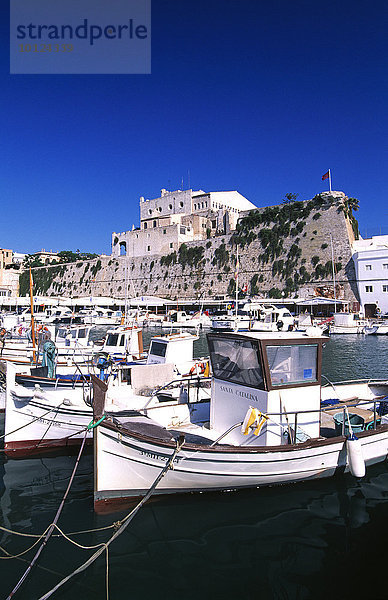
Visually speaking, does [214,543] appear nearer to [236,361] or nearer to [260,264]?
Answer: [236,361]

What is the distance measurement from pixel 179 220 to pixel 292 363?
6435 centimetres

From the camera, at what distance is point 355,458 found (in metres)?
5.98

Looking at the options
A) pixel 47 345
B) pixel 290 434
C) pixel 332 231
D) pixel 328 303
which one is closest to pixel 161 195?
pixel 332 231

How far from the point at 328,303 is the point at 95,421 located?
37.5 meters

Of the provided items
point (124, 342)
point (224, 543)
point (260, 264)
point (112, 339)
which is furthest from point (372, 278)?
point (224, 543)

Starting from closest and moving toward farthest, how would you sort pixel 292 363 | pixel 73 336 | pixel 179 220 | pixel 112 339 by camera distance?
pixel 292 363 → pixel 112 339 → pixel 73 336 → pixel 179 220

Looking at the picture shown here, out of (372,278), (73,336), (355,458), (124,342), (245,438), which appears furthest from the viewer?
(372,278)

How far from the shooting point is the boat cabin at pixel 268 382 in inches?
240

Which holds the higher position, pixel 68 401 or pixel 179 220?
pixel 179 220

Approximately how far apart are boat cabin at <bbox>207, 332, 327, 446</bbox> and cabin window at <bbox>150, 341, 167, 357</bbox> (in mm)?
4675

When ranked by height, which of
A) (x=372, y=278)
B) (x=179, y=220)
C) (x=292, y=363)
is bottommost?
(x=292, y=363)

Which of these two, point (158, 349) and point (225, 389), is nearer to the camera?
point (225, 389)

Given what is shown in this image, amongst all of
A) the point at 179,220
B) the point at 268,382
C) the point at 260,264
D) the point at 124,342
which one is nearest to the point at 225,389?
the point at 268,382

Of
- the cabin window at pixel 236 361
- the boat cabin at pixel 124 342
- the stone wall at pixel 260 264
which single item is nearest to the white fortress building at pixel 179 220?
the stone wall at pixel 260 264
